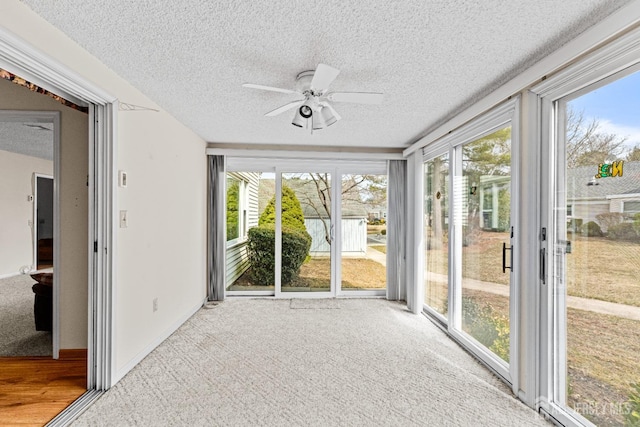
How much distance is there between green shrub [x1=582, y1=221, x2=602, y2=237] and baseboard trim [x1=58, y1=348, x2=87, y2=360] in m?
3.89

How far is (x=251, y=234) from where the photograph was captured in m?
4.91

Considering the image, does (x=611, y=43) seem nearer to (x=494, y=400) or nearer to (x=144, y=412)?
(x=494, y=400)

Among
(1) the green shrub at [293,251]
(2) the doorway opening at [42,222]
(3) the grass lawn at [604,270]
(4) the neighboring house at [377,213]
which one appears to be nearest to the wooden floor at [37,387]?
(1) the green shrub at [293,251]

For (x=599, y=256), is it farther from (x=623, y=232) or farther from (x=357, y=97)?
(x=357, y=97)

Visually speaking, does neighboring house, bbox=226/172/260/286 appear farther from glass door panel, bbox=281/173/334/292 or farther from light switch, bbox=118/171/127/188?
light switch, bbox=118/171/127/188

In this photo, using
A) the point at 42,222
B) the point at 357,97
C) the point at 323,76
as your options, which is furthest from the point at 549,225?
the point at 42,222

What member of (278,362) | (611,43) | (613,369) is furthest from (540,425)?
(611,43)

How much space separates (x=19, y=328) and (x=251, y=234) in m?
2.77

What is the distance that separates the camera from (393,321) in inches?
152

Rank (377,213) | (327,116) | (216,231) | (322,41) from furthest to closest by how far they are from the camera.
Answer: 1. (377,213)
2. (216,231)
3. (327,116)
4. (322,41)

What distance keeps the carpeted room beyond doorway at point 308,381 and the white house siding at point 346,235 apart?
1386 millimetres

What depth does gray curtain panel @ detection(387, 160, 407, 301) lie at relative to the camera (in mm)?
4809

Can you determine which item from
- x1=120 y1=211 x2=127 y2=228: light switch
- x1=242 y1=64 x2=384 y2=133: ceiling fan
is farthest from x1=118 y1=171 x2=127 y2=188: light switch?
x1=242 y1=64 x2=384 y2=133: ceiling fan

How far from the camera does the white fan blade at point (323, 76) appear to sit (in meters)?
1.87
